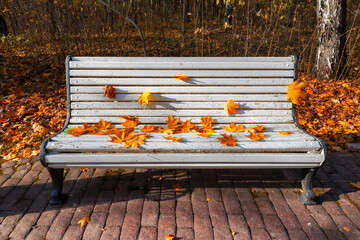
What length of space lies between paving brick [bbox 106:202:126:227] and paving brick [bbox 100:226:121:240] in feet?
0.11

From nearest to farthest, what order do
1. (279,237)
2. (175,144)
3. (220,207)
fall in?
(279,237) → (175,144) → (220,207)

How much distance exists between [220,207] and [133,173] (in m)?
0.99

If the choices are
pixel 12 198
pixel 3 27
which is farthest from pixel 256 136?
pixel 3 27

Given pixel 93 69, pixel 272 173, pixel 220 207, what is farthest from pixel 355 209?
pixel 93 69

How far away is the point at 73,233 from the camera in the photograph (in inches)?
83.4

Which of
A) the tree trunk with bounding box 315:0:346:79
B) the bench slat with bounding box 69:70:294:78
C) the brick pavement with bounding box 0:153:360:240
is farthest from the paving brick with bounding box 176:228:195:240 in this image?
the tree trunk with bounding box 315:0:346:79

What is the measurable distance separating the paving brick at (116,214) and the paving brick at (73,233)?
21cm

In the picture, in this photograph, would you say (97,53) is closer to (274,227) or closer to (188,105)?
(188,105)

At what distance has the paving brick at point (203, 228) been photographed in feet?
6.82

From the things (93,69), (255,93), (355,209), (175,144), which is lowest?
(355,209)

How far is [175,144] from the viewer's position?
2.24m

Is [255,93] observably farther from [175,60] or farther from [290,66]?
[175,60]

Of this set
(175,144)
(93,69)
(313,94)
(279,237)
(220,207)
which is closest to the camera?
(279,237)

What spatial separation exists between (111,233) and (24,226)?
2.33ft
